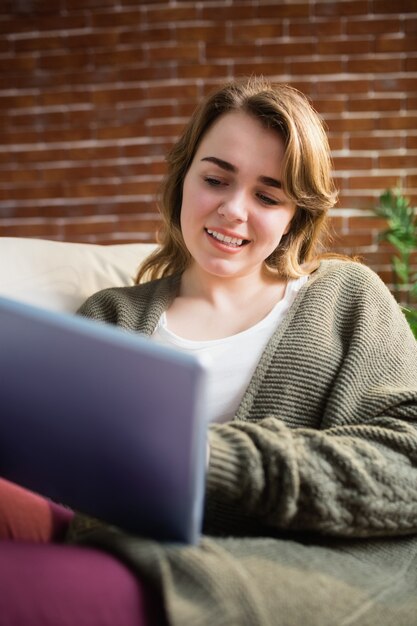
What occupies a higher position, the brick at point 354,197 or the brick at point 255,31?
A: the brick at point 255,31

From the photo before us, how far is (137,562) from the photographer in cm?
70

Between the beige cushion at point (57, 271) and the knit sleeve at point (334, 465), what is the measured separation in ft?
1.98

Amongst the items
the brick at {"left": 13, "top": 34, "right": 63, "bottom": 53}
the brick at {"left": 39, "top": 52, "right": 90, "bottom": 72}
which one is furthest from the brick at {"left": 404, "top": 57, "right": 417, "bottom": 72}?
the brick at {"left": 13, "top": 34, "right": 63, "bottom": 53}

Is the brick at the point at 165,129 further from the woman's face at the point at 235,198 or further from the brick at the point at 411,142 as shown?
the woman's face at the point at 235,198

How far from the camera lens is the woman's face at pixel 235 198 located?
1264mm

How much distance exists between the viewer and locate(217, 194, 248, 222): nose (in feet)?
4.10

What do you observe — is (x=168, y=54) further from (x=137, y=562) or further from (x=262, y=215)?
(x=137, y=562)

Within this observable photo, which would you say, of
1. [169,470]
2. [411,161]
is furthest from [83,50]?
[169,470]

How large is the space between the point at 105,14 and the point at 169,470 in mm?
2896

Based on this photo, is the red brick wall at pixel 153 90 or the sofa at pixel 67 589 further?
the red brick wall at pixel 153 90

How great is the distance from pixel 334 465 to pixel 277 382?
0.93ft

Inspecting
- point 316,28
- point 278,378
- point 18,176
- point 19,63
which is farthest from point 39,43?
point 278,378

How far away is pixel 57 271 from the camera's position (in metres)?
1.55

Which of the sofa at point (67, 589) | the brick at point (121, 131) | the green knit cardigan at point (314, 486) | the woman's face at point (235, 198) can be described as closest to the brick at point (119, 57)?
the brick at point (121, 131)
